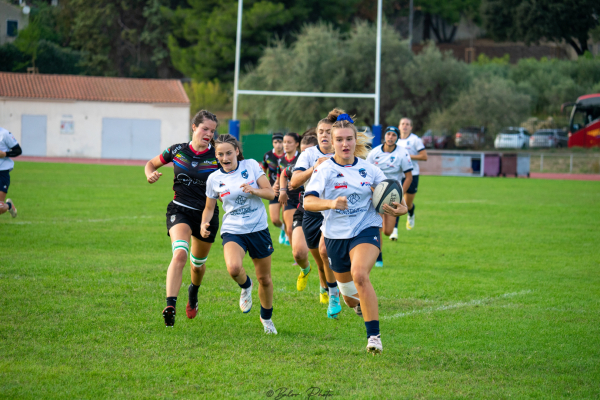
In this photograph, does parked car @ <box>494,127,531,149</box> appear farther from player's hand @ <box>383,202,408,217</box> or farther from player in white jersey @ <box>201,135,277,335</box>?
player's hand @ <box>383,202,408,217</box>

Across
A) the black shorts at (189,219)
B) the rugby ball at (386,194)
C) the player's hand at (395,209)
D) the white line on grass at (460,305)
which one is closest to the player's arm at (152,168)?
the black shorts at (189,219)

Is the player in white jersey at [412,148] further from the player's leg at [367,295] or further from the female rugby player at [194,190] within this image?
the player's leg at [367,295]

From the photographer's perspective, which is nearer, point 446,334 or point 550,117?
point 446,334

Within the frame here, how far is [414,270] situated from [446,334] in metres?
3.29

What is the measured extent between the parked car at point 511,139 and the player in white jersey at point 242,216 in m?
37.1

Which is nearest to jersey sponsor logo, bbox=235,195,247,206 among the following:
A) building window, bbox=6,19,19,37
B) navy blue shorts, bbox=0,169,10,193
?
navy blue shorts, bbox=0,169,10,193

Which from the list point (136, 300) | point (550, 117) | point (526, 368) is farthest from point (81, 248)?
point (550, 117)

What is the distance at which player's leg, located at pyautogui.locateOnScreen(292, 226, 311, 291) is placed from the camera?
7.40m

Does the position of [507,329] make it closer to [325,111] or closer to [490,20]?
[325,111]

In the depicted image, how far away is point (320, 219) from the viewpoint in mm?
6996

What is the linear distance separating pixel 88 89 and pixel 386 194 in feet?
134

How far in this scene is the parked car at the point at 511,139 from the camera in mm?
41156

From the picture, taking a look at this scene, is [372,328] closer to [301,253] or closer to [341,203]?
[341,203]

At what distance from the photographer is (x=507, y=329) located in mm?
6047
